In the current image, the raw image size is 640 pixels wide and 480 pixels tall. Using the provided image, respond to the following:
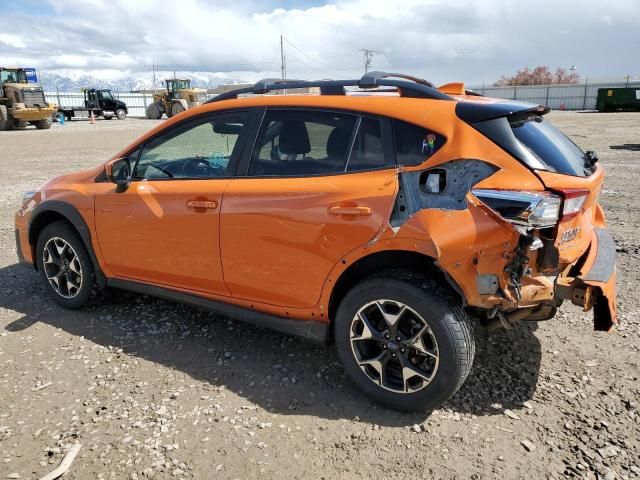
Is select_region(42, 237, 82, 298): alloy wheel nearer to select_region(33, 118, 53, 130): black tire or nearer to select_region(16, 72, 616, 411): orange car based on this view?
select_region(16, 72, 616, 411): orange car

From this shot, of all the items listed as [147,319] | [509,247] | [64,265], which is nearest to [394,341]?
[509,247]

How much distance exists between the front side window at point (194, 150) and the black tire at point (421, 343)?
4.07ft

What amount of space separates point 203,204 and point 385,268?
1.27m

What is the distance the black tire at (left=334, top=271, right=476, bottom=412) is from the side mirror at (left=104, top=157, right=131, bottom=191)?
1.94 m

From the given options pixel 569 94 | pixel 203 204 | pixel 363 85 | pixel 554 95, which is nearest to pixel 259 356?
pixel 203 204

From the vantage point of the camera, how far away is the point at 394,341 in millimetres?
2854

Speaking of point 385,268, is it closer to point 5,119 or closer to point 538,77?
point 5,119

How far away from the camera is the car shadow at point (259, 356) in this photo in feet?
9.93

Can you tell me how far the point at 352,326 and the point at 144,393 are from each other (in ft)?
4.44

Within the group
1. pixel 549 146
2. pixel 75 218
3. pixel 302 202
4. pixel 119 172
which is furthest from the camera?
pixel 75 218

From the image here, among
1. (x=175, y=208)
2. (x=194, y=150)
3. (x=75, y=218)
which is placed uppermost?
(x=194, y=150)

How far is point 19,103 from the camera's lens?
29.6 m

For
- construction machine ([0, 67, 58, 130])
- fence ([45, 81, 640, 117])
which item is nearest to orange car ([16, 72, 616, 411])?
construction machine ([0, 67, 58, 130])

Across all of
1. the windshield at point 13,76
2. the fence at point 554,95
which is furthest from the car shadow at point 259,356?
the fence at point 554,95
